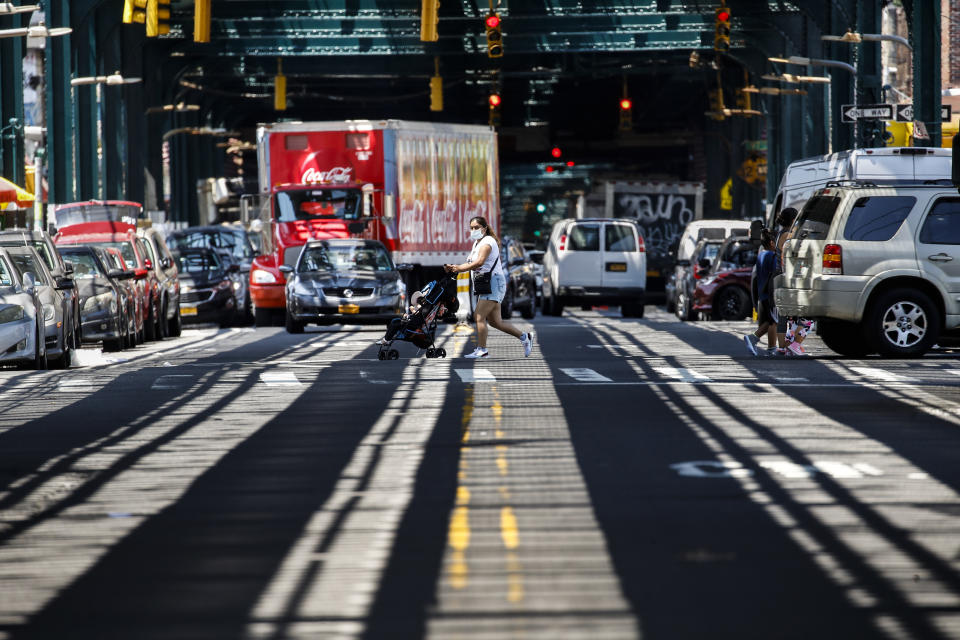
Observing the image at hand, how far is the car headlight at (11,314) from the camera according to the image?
2028cm

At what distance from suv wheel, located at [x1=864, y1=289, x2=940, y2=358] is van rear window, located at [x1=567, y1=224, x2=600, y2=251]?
59.1ft

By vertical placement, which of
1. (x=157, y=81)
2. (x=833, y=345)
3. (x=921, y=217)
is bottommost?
(x=833, y=345)

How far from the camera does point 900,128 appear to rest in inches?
1874

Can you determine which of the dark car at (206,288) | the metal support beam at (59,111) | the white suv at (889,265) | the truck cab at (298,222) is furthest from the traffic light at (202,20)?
the metal support beam at (59,111)

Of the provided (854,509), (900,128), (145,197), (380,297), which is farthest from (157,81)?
(854,509)

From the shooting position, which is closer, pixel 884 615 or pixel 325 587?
pixel 884 615

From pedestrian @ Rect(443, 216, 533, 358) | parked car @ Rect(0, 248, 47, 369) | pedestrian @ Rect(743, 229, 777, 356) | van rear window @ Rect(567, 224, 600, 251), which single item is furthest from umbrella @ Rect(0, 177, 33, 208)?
pedestrian @ Rect(743, 229, 777, 356)

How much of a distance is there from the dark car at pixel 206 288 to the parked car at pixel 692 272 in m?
8.37

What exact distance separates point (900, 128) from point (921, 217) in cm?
2735

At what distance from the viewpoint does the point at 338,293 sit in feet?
100

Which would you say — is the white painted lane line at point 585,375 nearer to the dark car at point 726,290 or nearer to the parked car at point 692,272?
the dark car at point 726,290

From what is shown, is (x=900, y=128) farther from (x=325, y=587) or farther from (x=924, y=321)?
(x=325, y=587)

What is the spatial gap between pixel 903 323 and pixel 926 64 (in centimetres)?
1588

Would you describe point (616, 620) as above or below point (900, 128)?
below
